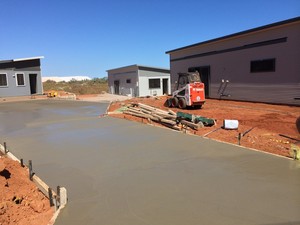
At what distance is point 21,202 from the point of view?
4.14 metres

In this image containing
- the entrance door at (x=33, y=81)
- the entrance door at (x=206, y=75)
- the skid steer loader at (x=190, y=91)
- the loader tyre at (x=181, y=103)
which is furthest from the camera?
the entrance door at (x=33, y=81)

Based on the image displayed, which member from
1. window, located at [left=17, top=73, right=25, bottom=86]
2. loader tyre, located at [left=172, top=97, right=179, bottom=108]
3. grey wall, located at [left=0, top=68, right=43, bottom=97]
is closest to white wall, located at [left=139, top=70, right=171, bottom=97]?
grey wall, located at [left=0, top=68, right=43, bottom=97]

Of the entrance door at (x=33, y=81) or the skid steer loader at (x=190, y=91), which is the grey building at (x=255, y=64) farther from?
the entrance door at (x=33, y=81)

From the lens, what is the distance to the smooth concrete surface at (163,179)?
369cm

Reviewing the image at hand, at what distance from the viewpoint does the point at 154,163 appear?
5.90 meters

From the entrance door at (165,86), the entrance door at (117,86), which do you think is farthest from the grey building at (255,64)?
the entrance door at (117,86)

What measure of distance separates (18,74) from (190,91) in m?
20.0

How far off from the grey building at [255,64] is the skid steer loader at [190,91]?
4667mm

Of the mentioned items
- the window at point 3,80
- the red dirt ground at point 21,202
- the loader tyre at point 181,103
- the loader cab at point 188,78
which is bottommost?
the red dirt ground at point 21,202

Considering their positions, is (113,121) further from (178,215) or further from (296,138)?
(178,215)

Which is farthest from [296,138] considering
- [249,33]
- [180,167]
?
[249,33]

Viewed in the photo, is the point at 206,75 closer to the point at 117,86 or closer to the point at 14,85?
the point at 117,86

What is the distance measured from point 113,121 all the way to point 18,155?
5314mm

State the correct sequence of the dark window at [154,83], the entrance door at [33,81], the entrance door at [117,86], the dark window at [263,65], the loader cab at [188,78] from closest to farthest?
the loader cab at [188,78] → the dark window at [263,65] → the entrance door at [33,81] → the dark window at [154,83] → the entrance door at [117,86]
